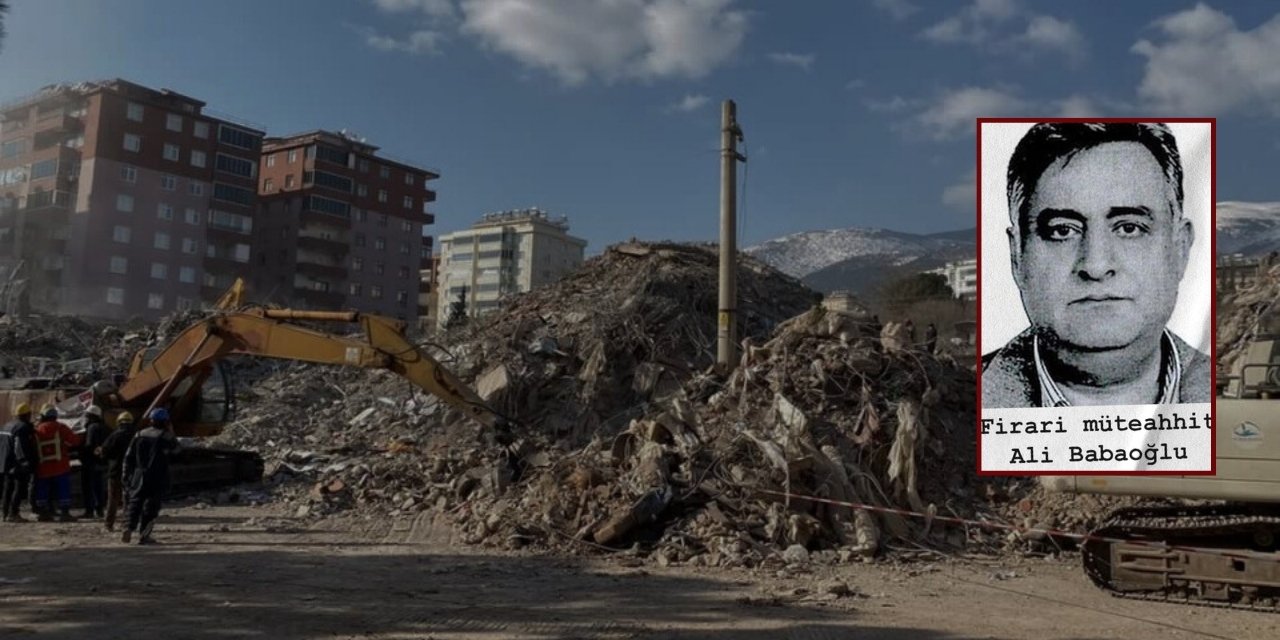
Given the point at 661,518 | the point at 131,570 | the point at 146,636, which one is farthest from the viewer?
the point at 661,518

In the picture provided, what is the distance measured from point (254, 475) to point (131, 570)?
6474mm

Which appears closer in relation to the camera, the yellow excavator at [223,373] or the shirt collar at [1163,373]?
the shirt collar at [1163,373]

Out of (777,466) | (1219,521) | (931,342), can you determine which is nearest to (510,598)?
(777,466)

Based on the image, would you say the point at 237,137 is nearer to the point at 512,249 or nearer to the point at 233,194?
the point at 233,194

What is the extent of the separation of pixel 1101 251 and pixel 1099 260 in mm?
49

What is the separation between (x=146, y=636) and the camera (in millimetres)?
6660

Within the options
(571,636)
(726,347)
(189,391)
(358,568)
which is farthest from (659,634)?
(189,391)

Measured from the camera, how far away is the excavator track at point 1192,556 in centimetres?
815

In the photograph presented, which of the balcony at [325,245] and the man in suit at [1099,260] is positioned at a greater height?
the balcony at [325,245]

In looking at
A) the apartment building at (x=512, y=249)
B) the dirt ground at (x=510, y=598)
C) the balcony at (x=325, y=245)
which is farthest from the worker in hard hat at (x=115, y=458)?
the apartment building at (x=512, y=249)

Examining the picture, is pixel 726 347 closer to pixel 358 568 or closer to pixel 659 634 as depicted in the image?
pixel 358 568

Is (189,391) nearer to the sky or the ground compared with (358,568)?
nearer to the sky

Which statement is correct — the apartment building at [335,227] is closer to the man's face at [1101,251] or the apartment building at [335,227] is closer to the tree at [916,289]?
the tree at [916,289]

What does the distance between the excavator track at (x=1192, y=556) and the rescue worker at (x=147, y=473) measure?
9.47 meters
